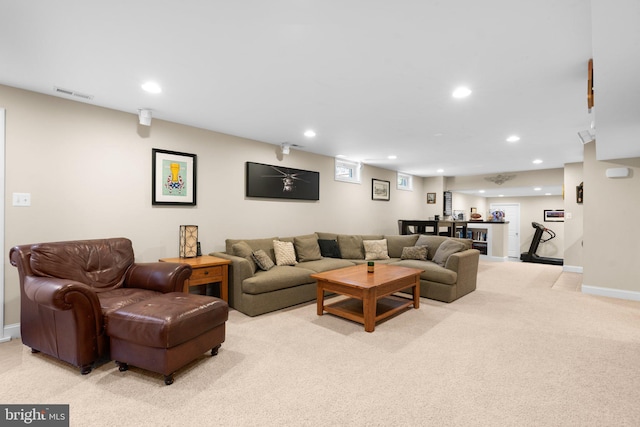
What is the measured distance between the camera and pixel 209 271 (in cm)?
352

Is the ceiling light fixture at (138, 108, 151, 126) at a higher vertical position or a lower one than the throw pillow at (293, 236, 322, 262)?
higher

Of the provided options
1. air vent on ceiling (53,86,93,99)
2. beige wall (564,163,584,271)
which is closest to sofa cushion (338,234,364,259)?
air vent on ceiling (53,86,93,99)

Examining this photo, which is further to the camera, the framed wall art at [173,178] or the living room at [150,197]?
the framed wall art at [173,178]

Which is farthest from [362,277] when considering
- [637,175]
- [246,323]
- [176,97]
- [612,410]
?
[637,175]

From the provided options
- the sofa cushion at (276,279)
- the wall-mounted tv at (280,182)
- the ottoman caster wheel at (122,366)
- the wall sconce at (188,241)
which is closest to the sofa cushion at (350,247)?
the wall-mounted tv at (280,182)

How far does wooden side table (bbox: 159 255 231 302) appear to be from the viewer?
3400 mm

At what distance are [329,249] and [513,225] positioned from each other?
9.27 m

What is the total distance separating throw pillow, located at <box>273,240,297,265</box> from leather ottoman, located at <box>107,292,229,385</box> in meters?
1.99

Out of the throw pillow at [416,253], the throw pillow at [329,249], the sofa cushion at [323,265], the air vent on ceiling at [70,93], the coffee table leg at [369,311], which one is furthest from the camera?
the throw pillow at [329,249]

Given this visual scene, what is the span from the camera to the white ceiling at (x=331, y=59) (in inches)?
68.1

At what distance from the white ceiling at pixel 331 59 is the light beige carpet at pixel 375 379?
208 cm

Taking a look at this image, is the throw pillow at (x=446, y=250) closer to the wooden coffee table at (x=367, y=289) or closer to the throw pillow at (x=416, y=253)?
the throw pillow at (x=416, y=253)

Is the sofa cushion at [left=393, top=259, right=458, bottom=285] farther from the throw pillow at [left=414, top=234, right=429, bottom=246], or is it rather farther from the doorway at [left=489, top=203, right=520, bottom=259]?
the doorway at [left=489, top=203, right=520, bottom=259]

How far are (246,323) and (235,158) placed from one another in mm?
2399
